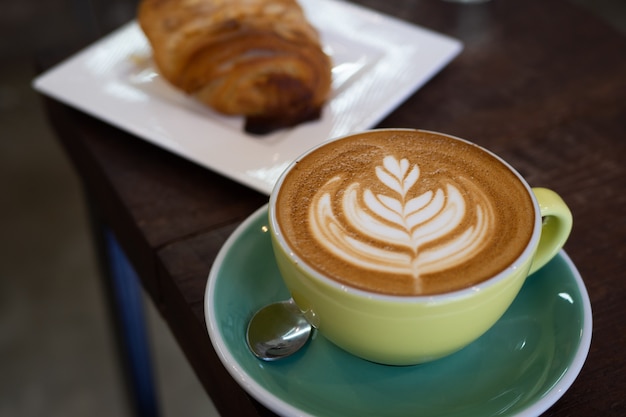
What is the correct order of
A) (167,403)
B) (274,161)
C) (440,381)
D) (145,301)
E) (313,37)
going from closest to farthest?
(440,381) < (274,161) < (313,37) < (145,301) < (167,403)

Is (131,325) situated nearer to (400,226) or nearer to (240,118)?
(240,118)

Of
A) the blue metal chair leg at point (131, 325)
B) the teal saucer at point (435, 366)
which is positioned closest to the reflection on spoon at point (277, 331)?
the teal saucer at point (435, 366)

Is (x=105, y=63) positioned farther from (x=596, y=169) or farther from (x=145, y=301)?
(x=596, y=169)

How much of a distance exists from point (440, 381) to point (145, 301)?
2.13 ft

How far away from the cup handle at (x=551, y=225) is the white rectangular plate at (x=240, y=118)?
0.85 feet

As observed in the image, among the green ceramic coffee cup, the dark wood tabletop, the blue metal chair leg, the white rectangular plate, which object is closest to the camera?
the green ceramic coffee cup

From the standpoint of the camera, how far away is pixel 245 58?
2.53 ft

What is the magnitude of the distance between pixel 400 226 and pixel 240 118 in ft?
1.22

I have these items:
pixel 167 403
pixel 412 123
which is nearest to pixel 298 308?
pixel 412 123

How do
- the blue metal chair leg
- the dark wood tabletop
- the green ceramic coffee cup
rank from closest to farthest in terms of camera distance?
the green ceramic coffee cup
the dark wood tabletop
the blue metal chair leg

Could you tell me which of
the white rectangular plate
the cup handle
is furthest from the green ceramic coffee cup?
the white rectangular plate

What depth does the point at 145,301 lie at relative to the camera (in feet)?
3.37

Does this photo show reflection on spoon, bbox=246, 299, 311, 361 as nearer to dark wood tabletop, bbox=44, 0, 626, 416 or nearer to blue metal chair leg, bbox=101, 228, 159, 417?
dark wood tabletop, bbox=44, 0, 626, 416

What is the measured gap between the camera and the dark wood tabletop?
57 cm
